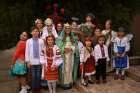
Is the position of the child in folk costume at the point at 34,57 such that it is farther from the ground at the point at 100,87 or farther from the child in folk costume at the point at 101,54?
the child in folk costume at the point at 101,54

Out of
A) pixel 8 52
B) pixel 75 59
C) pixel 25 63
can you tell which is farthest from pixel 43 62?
pixel 8 52

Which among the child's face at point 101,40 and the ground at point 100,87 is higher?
the child's face at point 101,40

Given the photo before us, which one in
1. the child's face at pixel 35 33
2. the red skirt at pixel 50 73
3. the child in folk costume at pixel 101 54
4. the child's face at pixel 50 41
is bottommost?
the red skirt at pixel 50 73

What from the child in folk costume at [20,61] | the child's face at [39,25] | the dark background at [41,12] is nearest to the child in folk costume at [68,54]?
the child's face at [39,25]

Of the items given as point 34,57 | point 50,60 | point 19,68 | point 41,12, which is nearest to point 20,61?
point 19,68

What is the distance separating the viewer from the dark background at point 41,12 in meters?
10.4

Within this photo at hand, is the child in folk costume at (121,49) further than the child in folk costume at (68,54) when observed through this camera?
Yes

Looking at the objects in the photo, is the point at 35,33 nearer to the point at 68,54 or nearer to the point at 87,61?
the point at 68,54

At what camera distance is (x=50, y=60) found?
801 cm

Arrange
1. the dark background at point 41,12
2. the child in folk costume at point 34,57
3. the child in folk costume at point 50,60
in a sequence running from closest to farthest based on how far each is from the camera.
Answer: the child in folk costume at point 50,60
the child in folk costume at point 34,57
the dark background at point 41,12

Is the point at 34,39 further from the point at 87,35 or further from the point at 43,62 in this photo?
the point at 87,35

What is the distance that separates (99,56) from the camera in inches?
336

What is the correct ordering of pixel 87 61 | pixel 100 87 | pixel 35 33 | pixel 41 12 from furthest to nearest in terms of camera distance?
pixel 41 12, pixel 87 61, pixel 100 87, pixel 35 33

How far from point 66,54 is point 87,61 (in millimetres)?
513
